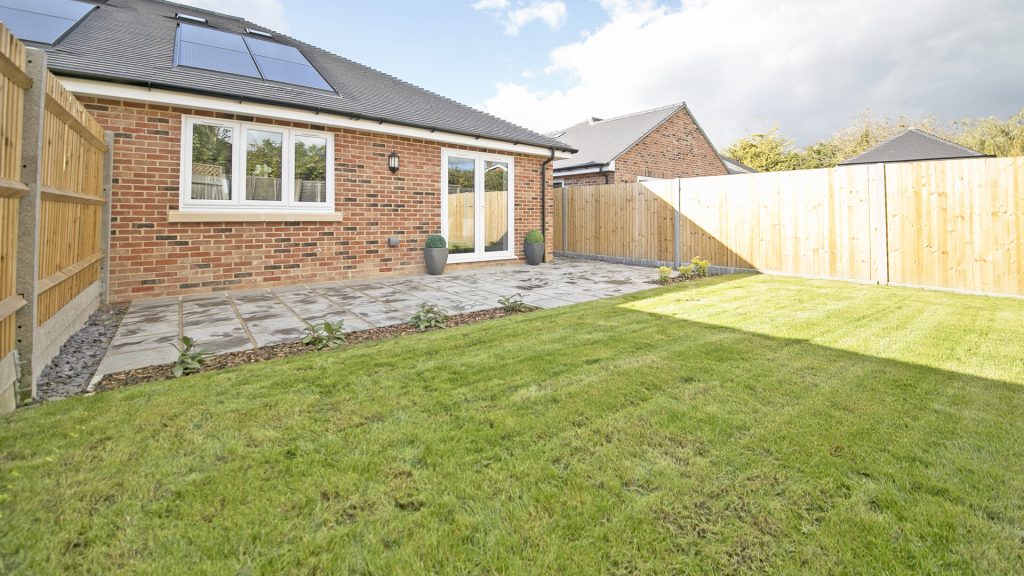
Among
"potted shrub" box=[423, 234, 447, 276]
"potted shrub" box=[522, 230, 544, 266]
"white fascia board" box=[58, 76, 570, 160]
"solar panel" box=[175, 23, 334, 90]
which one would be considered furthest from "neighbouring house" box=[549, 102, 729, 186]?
"solar panel" box=[175, 23, 334, 90]

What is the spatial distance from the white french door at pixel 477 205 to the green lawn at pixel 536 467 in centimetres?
610

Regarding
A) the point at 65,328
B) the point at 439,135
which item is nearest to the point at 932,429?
the point at 65,328

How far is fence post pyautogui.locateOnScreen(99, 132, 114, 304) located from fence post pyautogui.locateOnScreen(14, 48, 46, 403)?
3.67 meters

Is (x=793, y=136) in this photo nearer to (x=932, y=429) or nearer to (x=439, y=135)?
(x=439, y=135)

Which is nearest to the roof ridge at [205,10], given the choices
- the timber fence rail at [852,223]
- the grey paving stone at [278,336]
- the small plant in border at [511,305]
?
the grey paving stone at [278,336]

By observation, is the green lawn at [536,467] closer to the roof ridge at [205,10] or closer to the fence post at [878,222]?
the fence post at [878,222]

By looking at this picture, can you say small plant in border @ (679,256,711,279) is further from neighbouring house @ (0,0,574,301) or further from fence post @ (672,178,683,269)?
neighbouring house @ (0,0,574,301)

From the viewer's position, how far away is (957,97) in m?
33.5

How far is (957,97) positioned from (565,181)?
37.6 metres

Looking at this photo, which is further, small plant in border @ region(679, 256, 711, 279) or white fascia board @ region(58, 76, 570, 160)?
small plant in border @ region(679, 256, 711, 279)

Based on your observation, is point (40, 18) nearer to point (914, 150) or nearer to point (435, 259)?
point (435, 259)

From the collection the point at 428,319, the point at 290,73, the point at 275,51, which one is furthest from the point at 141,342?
the point at 275,51

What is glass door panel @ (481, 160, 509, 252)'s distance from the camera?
386 inches

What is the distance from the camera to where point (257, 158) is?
699cm
